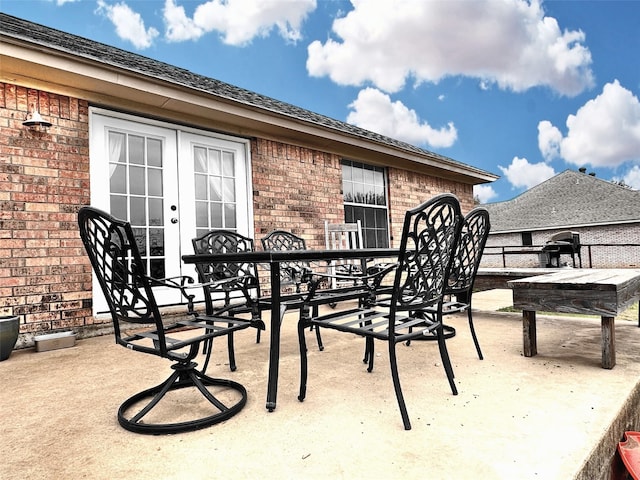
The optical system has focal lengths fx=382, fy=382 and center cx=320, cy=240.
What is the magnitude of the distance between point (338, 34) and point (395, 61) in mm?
4096

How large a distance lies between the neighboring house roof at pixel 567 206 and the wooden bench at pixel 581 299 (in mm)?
19907

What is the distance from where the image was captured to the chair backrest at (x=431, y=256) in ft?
5.85

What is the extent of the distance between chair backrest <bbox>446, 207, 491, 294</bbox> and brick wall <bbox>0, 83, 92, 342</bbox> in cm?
321

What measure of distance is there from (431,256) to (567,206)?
23.1m

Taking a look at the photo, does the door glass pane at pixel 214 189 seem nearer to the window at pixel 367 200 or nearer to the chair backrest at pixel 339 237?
the chair backrest at pixel 339 237

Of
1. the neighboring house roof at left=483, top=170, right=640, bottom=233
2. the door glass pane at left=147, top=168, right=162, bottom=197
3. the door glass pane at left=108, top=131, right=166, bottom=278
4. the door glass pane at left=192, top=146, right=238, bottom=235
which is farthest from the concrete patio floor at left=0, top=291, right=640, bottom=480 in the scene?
the neighboring house roof at left=483, top=170, right=640, bottom=233

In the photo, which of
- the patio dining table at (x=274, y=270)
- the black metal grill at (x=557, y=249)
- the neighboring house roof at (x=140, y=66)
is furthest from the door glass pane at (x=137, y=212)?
the black metal grill at (x=557, y=249)

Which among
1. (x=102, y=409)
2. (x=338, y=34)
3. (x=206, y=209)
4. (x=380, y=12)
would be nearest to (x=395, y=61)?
(x=338, y=34)

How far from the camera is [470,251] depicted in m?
2.65

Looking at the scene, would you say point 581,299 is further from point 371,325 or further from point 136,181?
point 136,181

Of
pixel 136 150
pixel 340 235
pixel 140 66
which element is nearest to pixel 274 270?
pixel 136 150

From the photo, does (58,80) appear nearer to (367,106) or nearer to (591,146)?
(367,106)

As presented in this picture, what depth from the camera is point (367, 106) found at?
114 feet

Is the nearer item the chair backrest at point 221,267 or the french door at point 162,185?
the chair backrest at point 221,267
